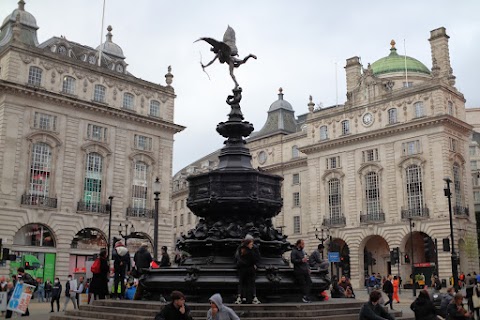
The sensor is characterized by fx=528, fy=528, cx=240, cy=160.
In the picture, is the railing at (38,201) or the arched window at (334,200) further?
the arched window at (334,200)

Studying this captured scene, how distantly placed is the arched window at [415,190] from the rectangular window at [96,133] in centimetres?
3037

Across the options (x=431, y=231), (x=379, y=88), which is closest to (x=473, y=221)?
(x=431, y=231)

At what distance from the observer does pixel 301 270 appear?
13.8 meters

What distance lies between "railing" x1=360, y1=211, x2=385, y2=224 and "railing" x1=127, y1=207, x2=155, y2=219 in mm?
22497

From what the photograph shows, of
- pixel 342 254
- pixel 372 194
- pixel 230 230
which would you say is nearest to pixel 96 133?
pixel 372 194

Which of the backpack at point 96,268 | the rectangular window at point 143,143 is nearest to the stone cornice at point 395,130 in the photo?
the rectangular window at point 143,143

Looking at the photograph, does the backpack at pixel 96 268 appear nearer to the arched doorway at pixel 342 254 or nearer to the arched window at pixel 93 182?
the arched window at pixel 93 182

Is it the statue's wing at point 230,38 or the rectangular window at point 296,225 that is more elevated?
the statue's wing at point 230,38

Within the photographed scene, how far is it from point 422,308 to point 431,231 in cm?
4283

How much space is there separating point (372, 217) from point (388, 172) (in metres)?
5.03

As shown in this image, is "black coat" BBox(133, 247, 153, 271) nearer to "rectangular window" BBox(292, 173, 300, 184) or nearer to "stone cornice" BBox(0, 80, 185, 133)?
"stone cornice" BBox(0, 80, 185, 133)

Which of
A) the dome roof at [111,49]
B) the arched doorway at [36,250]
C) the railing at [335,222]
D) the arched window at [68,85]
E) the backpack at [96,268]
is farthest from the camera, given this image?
the railing at [335,222]

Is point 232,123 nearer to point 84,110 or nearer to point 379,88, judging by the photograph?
point 84,110

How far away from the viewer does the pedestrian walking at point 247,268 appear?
476 inches
